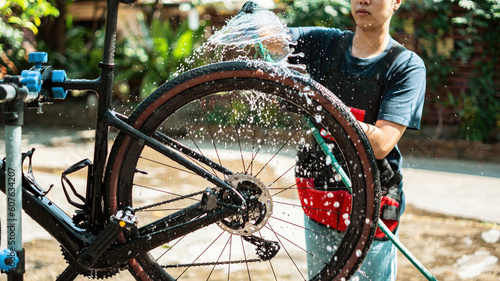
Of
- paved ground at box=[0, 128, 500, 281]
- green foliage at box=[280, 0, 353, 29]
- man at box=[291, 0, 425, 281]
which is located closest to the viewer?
man at box=[291, 0, 425, 281]

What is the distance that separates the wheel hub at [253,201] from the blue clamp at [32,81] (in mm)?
752

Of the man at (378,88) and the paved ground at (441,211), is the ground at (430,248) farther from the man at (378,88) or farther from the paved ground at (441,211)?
the man at (378,88)

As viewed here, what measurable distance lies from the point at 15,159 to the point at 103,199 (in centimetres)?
36

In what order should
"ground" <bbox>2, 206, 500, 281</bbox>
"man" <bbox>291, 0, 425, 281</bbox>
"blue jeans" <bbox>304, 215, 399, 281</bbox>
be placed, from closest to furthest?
"man" <bbox>291, 0, 425, 281</bbox> → "blue jeans" <bbox>304, 215, 399, 281</bbox> → "ground" <bbox>2, 206, 500, 281</bbox>

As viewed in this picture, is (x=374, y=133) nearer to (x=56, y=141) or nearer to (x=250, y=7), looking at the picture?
(x=250, y=7)

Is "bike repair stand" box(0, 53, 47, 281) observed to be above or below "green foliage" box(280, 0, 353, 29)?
below

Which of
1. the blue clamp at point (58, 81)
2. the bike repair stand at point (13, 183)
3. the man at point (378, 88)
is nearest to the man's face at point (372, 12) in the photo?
the man at point (378, 88)

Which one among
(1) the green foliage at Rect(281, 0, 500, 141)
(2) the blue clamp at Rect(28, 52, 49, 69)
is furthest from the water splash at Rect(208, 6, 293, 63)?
(1) the green foliage at Rect(281, 0, 500, 141)

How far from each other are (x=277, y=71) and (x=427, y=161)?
5765 millimetres

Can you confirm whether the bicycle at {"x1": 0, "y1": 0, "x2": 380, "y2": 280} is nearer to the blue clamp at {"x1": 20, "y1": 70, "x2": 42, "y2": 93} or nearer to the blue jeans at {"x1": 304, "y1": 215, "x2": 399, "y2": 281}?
the blue clamp at {"x1": 20, "y1": 70, "x2": 42, "y2": 93}

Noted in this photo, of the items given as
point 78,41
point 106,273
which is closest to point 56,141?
point 78,41

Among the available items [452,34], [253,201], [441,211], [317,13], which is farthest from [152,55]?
[253,201]

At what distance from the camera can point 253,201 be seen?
2.12m

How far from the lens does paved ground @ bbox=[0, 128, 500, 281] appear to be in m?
3.85
